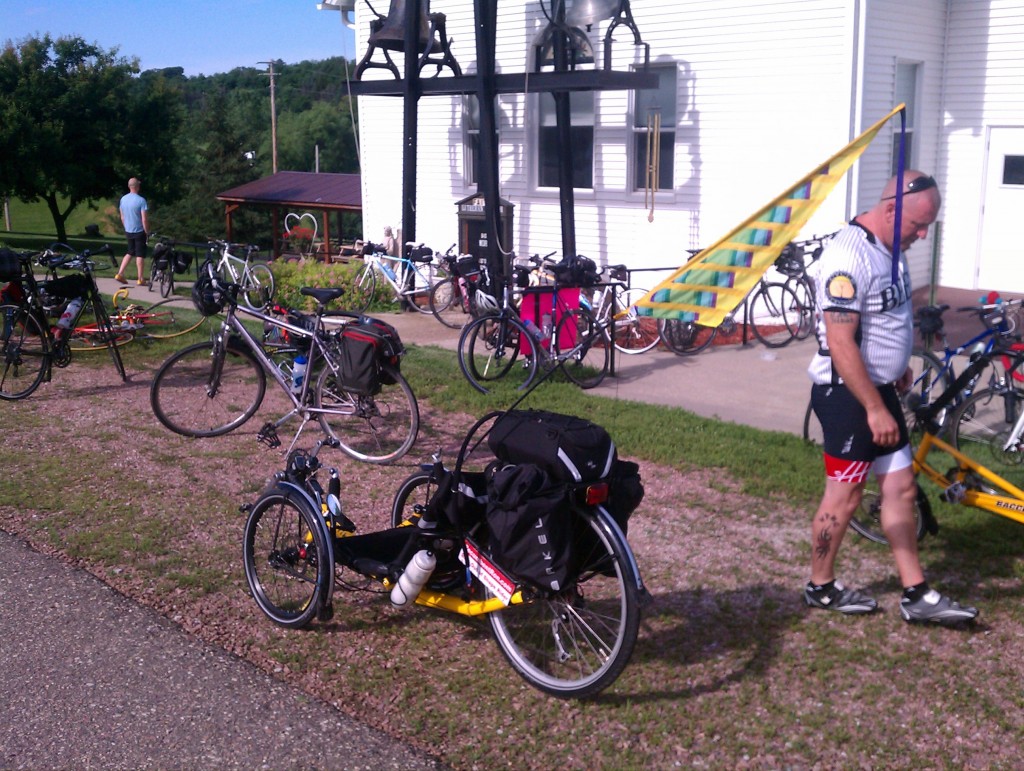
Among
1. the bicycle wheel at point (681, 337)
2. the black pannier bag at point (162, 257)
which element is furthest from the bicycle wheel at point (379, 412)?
the black pannier bag at point (162, 257)

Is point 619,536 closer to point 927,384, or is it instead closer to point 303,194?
point 927,384

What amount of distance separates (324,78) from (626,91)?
8852cm

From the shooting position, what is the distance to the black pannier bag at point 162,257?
1644 cm

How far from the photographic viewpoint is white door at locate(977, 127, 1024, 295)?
43.8 ft

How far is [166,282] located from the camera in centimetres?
1688

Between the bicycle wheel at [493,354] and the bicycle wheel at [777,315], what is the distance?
320 centimetres

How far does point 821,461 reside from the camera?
7.05m

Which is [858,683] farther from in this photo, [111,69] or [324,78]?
[324,78]

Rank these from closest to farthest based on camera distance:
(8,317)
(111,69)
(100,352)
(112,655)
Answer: (112,655)
(8,317)
(100,352)
(111,69)

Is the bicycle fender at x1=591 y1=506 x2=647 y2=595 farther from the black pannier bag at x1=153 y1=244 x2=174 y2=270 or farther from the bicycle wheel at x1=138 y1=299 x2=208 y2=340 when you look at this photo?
the black pannier bag at x1=153 y1=244 x2=174 y2=270

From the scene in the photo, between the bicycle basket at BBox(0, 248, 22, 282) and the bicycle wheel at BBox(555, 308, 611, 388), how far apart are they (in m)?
4.88

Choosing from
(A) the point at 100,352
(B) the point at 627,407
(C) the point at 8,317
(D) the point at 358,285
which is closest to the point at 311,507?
(B) the point at 627,407

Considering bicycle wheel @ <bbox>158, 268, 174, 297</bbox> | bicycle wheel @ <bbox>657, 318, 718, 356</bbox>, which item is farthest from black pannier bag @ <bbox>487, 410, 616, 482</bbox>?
bicycle wheel @ <bbox>158, 268, 174, 297</bbox>

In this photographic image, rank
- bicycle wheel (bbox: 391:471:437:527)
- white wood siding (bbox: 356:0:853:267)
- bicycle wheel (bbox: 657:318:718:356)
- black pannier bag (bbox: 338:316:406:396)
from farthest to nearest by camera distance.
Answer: white wood siding (bbox: 356:0:853:267)
bicycle wheel (bbox: 657:318:718:356)
black pannier bag (bbox: 338:316:406:396)
bicycle wheel (bbox: 391:471:437:527)
